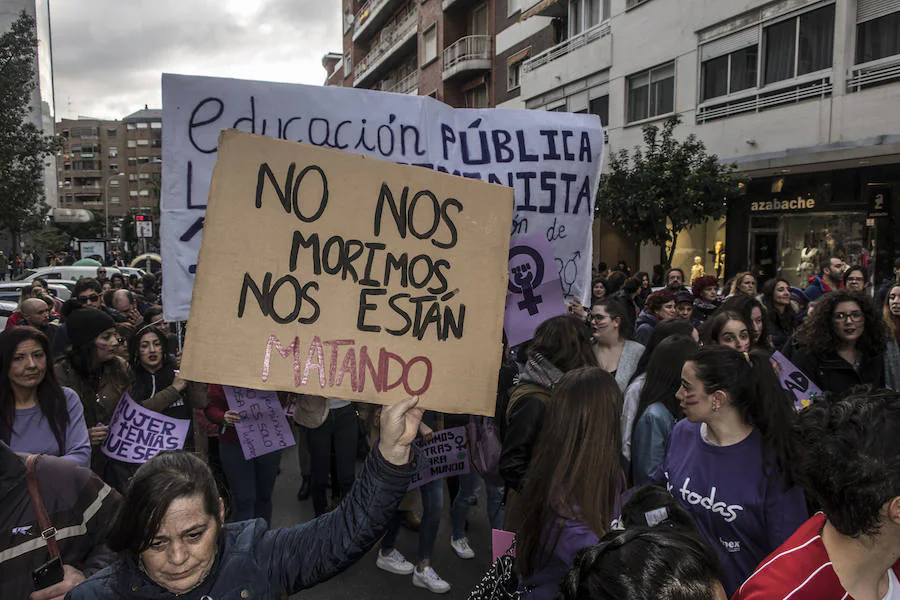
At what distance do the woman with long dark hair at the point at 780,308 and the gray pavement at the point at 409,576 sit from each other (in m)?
3.32

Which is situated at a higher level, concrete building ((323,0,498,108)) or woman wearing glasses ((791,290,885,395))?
concrete building ((323,0,498,108))

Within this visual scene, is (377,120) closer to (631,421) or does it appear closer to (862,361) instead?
(631,421)

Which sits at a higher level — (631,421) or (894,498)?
(894,498)

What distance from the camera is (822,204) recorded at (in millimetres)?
14109

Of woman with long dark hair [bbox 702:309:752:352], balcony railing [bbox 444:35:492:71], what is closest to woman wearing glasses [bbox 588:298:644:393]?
woman with long dark hair [bbox 702:309:752:352]

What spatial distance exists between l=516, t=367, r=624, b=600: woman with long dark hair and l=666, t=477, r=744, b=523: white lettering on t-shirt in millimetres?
309

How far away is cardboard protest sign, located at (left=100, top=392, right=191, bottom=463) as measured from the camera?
3936 mm

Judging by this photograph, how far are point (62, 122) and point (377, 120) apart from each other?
11992 centimetres

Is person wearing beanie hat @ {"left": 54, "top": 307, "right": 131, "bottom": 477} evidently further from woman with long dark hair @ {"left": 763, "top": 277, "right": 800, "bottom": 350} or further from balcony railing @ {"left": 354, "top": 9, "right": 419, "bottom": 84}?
balcony railing @ {"left": 354, "top": 9, "right": 419, "bottom": 84}

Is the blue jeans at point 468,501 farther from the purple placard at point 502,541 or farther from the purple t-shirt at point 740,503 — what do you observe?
the purple t-shirt at point 740,503

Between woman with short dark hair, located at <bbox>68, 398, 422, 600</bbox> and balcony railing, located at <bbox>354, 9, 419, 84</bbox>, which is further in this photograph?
balcony railing, located at <bbox>354, 9, 419, 84</bbox>

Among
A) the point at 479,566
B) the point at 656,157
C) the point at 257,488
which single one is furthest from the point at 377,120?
the point at 656,157

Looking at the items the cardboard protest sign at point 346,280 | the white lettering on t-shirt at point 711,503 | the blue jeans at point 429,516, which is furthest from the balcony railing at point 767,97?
the cardboard protest sign at point 346,280

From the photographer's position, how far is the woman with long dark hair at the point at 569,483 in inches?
87.3
